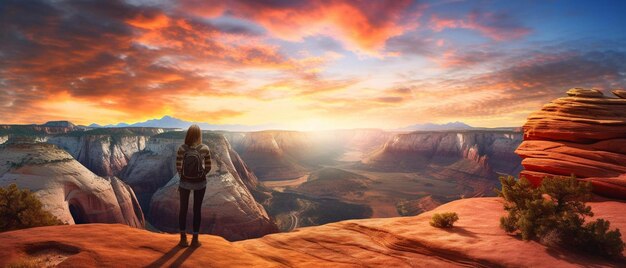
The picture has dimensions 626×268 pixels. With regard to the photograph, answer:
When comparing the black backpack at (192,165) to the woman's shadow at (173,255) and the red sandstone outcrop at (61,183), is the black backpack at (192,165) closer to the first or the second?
the woman's shadow at (173,255)

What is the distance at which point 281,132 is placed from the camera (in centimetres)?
11769

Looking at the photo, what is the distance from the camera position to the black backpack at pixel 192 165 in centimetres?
618

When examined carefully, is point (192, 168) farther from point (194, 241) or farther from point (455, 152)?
point (455, 152)

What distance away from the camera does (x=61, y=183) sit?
22.3 metres

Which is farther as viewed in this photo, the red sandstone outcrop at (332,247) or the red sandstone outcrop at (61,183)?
the red sandstone outcrop at (61,183)

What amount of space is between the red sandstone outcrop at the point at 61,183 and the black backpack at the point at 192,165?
2053 centimetres

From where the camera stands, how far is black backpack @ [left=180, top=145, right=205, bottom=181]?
6.18 m

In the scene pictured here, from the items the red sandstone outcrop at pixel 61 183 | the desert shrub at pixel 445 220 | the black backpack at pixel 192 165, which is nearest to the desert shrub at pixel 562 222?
the desert shrub at pixel 445 220

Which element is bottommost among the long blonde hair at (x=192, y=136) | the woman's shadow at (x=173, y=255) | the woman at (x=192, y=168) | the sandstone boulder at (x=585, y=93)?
the woman's shadow at (x=173, y=255)

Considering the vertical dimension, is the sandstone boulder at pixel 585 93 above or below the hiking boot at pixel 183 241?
above

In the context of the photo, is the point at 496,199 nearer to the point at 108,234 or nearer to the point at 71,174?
the point at 108,234

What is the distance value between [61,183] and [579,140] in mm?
35456

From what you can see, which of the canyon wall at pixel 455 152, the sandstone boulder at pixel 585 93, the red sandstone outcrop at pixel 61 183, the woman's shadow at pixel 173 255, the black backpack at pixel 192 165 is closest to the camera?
the woman's shadow at pixel 173 255

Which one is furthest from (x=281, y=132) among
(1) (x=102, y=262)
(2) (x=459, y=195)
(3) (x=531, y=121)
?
(1) (x=102, y=262)
